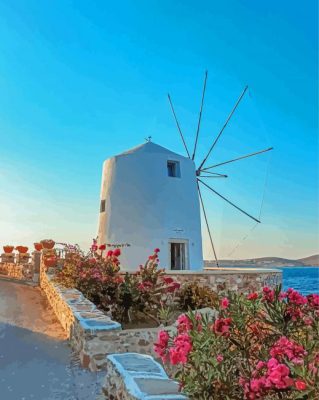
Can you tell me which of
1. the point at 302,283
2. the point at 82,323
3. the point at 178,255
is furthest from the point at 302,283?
the point at 82,323

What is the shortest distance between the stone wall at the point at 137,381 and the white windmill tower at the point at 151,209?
11265mm

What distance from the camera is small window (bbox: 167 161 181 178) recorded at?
16.7 metres

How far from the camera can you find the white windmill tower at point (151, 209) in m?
15.6

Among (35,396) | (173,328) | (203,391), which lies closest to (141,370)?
(203,391)

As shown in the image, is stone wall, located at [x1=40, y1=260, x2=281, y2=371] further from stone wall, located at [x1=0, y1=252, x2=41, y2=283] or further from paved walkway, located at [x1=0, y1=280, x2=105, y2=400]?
stone wall, located at [x1=0, y1=252, x2=41, y2=283]

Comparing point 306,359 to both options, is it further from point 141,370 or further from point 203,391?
point 141,370

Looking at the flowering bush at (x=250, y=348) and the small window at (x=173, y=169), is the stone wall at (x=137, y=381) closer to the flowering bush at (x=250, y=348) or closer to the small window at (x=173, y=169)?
the flowering bush at (x=250, y=348)

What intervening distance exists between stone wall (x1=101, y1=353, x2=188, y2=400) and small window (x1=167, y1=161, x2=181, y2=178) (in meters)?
12.7

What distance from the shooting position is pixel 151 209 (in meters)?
15.8

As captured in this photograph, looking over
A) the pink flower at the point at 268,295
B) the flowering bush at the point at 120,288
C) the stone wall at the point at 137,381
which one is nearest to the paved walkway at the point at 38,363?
A: the stone wall at the point at 137,381

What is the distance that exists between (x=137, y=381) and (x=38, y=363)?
2.78 m

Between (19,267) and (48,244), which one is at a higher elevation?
(48,244)

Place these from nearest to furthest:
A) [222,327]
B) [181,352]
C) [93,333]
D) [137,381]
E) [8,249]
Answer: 1. [181,352]
2. [222,327]
3. [137,381]
4. [93,333]
5. [8,249]

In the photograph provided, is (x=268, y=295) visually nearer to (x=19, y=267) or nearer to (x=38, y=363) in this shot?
(x=38, y=363)
